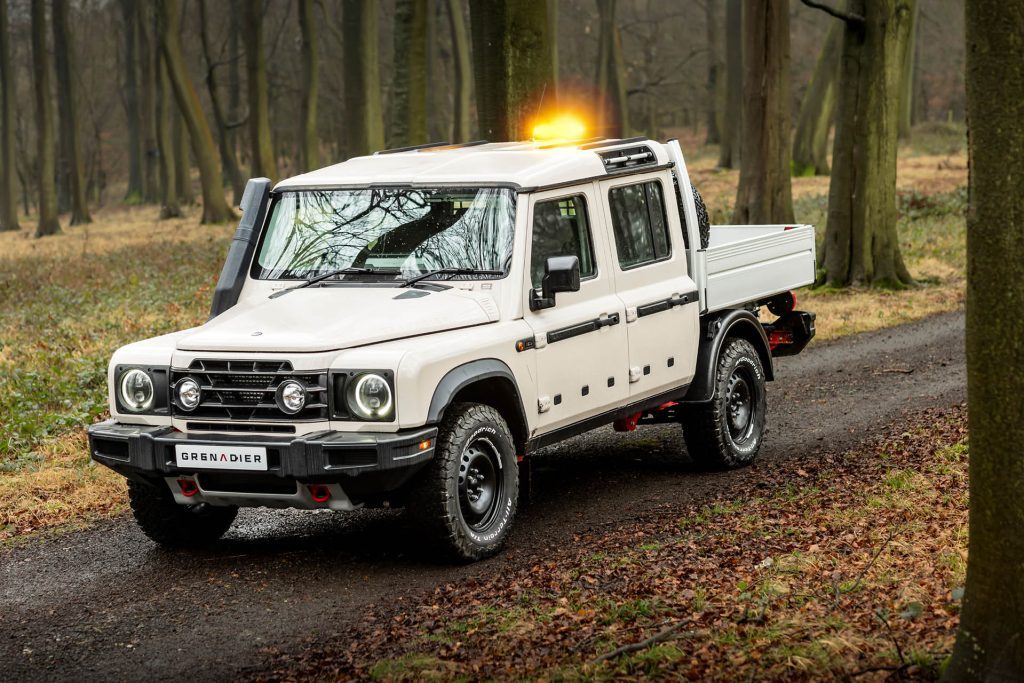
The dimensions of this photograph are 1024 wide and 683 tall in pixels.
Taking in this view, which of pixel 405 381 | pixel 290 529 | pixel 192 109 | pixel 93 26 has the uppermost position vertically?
pixel 93 26

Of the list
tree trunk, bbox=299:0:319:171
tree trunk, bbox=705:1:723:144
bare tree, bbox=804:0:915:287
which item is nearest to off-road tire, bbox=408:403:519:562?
bare tree, bbox=804:0:915:287

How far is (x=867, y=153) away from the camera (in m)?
16.6

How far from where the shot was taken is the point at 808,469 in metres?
8.30

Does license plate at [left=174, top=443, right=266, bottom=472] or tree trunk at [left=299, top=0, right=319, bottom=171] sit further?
tree trunk at [left=299, top=0, right=319, bottom=171]

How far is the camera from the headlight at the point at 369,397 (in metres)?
6.01

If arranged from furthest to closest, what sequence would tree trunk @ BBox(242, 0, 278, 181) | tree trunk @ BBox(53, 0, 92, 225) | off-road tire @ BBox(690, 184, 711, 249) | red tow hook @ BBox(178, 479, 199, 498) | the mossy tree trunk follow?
tree trunk @ BBox(53, 0, 92, 225)
tree trunk @ BBox(242, 0, 278, 181)
the mossy tree trunk
off-road tire @ BBox(690, 184, 711, 249)
red tow hook @ BBox(178, 479, 199, 498)

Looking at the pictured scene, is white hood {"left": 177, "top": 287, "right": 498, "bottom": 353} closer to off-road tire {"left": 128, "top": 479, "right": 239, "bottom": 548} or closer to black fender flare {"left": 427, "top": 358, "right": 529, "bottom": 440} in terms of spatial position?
black fender flare {"left": 427, "top": 358, "right": 529, "bottom": 440}

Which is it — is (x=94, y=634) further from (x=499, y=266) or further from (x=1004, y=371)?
(x=1004, y=371)

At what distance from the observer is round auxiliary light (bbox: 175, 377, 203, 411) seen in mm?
6293

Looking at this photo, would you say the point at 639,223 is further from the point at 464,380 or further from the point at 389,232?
the point at 464,380

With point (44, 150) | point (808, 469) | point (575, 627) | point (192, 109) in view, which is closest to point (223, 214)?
point (192, 109)

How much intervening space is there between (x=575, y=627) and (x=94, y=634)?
89.1 inches

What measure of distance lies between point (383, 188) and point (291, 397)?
1763 mm

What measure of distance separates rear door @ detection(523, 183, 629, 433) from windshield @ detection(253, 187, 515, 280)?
251mm
